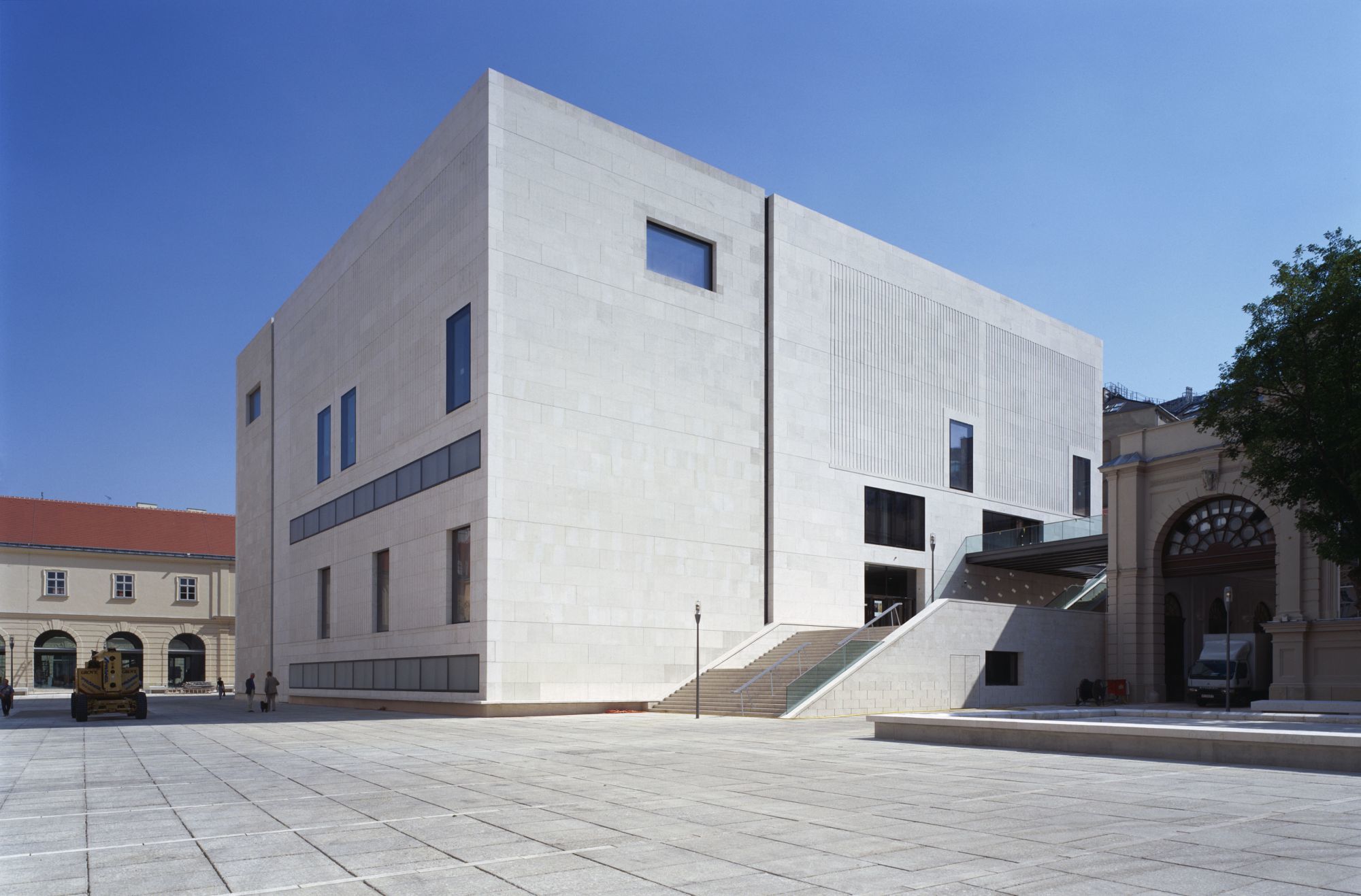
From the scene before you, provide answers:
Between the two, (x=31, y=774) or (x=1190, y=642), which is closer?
(x=31, y=774)

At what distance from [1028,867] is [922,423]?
1564 inches

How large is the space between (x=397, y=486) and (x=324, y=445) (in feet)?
35.4

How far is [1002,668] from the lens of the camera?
126 feet

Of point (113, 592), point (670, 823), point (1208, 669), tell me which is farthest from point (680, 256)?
point (113, 592)

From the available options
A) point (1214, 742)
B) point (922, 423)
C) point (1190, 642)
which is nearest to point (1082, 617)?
point (1190, 642)

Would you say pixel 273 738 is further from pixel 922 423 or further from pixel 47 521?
Answer: pixel 47 521

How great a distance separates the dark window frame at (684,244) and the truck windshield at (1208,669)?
2231 centimetres

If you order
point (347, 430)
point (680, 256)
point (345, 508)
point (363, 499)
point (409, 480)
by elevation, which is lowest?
point (345, 508)

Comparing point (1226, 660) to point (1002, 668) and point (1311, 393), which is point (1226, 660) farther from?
point (1311, 393)

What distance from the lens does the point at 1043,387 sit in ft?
177

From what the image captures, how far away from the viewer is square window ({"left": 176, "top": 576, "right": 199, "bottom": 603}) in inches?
2918

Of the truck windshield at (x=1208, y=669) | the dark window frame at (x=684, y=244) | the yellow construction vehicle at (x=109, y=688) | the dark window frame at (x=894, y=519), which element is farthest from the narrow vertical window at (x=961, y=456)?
the yellow construction vehicle at (x=109, y=688)

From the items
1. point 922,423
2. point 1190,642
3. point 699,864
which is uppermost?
point 922,423

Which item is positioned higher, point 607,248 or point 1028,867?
point 607,248
